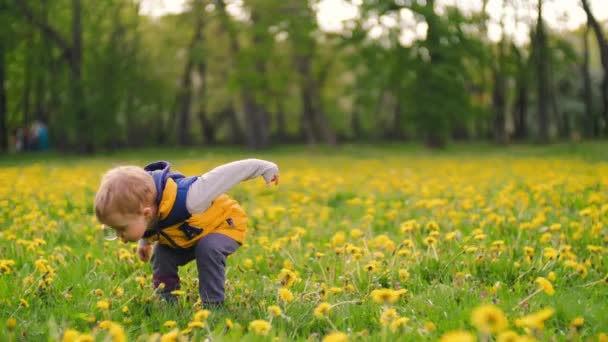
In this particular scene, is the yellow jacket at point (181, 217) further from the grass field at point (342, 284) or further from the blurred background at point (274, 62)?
the blurred background at point (274, 62)

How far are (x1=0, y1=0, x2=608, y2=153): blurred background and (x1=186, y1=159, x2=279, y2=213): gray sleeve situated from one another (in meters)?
14.7

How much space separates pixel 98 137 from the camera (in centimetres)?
2433

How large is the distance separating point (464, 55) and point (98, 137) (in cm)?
1526

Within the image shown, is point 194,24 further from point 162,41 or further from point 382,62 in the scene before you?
point 382,62

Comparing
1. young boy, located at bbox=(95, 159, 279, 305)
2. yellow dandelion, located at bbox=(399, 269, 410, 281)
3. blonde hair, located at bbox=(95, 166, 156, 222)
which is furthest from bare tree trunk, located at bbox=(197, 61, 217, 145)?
blonde hair, located at bbox=(95, 166, 156, 222)

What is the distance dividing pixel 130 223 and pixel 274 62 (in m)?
27.3

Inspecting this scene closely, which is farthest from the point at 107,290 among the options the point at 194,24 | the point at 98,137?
the point at 194,24

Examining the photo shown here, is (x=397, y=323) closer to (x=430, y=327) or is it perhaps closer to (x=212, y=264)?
(x=430, y=327)

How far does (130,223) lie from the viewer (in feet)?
9.67

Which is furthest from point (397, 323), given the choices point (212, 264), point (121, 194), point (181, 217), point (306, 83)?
point (306, 83)

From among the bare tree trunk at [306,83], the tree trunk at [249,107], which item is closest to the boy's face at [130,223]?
the tree trunk at [249,107]

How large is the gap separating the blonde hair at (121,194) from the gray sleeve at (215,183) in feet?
0.77

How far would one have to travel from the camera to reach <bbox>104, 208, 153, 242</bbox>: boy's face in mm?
2912

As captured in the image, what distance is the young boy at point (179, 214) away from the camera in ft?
9.57
